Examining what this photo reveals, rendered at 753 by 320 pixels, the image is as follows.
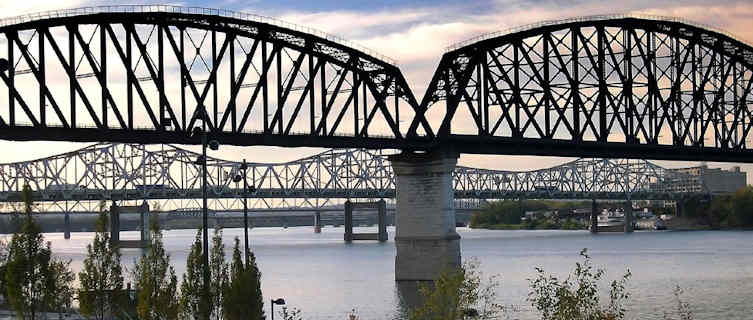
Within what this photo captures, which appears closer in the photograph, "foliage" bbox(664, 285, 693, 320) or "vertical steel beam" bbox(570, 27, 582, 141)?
"foliage" bbox(664, 285, 693, 320)

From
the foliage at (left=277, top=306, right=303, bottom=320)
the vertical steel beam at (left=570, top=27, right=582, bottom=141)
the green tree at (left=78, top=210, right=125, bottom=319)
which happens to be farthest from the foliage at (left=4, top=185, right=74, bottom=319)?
the vertical steel beam at (left=570, top=27, right=582, bottom=141)

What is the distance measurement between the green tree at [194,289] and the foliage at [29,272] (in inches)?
335

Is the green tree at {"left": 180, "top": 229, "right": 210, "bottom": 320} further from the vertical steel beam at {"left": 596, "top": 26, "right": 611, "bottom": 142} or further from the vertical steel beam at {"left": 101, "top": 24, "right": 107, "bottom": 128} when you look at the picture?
the vertical steel beam at {"left": 596, "top": 26, "right": 611, "bottom": 142}

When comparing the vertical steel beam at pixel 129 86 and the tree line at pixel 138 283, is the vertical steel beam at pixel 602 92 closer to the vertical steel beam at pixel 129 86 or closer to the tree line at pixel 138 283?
the vertical steel beam at pixel 129 86

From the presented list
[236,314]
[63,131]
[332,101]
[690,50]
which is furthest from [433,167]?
[236,314]

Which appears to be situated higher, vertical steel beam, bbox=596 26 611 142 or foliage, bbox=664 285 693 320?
vertical steel beam, bbox=596 26 611 142

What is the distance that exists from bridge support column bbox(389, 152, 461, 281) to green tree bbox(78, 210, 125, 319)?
45538 millimetres

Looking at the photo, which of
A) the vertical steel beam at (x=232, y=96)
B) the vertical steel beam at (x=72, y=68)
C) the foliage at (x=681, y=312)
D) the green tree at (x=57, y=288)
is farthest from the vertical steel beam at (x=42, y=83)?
the foliage at (x=681, y=312)

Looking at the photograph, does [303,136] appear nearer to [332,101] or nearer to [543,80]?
[332,101]

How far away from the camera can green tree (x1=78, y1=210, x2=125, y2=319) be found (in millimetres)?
63312

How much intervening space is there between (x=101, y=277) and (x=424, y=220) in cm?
4815

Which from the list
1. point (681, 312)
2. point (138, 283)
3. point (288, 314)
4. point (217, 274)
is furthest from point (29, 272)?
point (681, 312)

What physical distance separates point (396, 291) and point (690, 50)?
2285 inches

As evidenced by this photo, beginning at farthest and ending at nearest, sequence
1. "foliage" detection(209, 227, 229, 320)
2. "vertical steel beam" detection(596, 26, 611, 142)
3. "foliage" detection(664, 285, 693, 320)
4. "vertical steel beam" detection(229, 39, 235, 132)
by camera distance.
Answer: "vertical steel beam" detection(596, 26, 611, 142)
"vertical steel beam" detection(229, 39, 235, 132)
"foliage" detection(209, 227, 229, 320)
"foliage" detection(664, 285, 693, 320)
